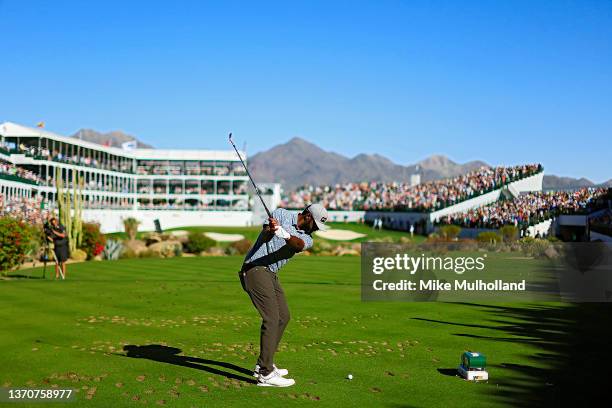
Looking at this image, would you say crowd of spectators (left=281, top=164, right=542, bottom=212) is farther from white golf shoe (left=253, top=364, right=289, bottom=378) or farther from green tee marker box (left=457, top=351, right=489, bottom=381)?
white golf shoe (left=253, top=364, right=289, bottom=378)

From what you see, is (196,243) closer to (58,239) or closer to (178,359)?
(58,239)

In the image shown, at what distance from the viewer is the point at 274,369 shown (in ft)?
29.2

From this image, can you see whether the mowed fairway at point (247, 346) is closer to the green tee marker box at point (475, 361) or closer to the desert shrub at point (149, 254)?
the green tee marker box at point (475, 361)

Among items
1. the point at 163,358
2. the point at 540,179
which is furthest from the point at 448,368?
the point at 540,179

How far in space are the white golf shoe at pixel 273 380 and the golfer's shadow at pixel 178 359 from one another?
31 cm

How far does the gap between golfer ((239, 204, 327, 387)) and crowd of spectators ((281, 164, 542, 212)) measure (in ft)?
204

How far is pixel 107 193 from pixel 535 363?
74.5 m

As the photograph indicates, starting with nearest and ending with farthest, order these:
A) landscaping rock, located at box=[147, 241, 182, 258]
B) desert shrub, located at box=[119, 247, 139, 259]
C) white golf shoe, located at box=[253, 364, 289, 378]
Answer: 1. white golf shoe, located at box=[253, 364, 289, 378]
2. desert shrub, located at box=[119, 247, 139, 259]
3. landscaping rock, located at box=[147, 241, 182, 258]

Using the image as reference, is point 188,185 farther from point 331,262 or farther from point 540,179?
point 331,262

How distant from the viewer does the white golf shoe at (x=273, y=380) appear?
8.82 metres

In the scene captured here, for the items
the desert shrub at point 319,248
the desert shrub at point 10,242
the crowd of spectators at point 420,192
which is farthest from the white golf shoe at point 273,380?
the crowd of spectators at point 420,192

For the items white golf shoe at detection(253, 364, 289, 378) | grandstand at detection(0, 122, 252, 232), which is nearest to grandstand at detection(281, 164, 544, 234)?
grandstand at detection(0, 122, 252, 232)

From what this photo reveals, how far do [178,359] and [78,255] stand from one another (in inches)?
1052

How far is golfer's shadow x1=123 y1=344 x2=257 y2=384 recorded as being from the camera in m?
9.64
